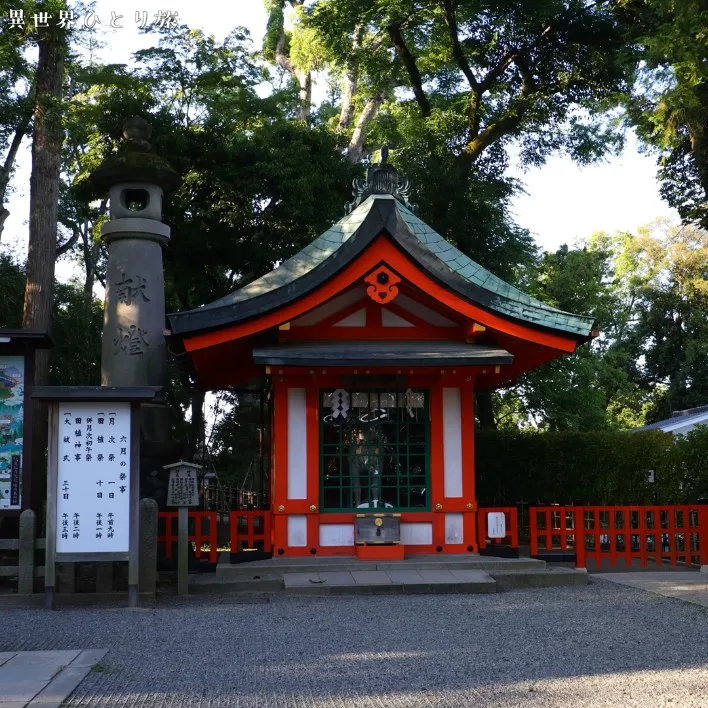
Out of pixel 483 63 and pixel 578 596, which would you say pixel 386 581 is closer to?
pixel 578 596

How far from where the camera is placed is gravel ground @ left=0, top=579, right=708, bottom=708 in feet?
17.5

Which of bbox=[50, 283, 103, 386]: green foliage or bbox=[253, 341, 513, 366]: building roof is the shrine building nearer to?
bbox=[253, 341, 513, 366]: building roof

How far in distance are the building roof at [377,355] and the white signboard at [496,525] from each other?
6.77 ft

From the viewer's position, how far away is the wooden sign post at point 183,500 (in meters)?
10.1

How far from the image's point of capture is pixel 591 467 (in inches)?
610

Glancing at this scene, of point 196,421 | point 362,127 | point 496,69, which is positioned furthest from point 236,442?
point 496,69

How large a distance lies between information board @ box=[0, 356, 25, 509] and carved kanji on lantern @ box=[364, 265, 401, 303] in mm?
4574

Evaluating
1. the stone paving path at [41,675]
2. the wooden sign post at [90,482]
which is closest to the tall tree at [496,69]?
the wooden sign post at [90,482]

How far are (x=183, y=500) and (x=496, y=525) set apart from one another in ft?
13.8

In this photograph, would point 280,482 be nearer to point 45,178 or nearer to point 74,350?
point 45,178

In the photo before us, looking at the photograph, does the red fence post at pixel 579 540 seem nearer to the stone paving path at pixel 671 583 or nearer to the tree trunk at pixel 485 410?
the stone paving path at pixel 671 583

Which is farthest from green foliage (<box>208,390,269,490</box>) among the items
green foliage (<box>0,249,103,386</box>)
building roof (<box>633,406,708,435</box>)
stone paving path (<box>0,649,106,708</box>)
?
stone paving path (<box>0,649,106,708</box>)

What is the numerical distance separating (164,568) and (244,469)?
1452 centimetres

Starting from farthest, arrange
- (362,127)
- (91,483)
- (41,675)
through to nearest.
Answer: (362,127) < (91,483) < (41,675)
